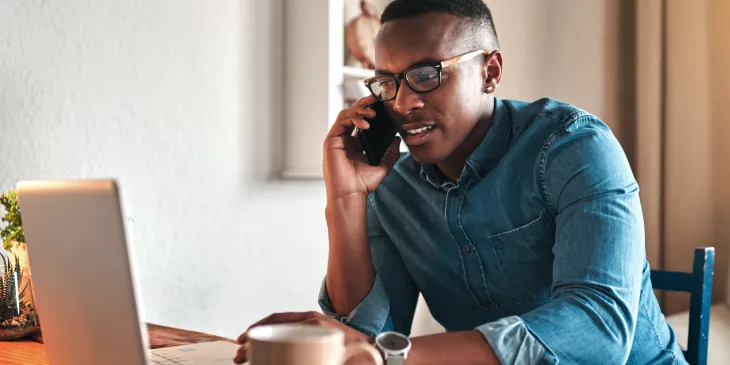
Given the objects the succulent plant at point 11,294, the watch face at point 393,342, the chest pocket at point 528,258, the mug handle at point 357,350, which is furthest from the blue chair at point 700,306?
the succulent plant at point 11,294

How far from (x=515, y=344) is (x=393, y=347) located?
24 centimetres

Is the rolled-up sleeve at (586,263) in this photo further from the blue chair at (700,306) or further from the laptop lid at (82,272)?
the laptop lid at (82,272)

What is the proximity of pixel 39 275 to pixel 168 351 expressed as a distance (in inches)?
13.3

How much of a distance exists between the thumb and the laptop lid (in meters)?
0.78

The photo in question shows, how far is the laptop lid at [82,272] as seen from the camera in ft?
2.31

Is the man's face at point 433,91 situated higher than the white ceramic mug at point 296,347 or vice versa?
the man's face at point 433,91

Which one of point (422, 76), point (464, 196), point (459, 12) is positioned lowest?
point (464, 196)

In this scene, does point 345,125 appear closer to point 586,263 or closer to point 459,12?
point 459,12

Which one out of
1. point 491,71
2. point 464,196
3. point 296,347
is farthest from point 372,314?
point 296,347

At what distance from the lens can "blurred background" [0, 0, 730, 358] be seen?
1638 mm

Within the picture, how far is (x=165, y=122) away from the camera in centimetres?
185

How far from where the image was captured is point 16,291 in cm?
127

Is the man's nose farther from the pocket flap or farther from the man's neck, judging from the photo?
the pocket flap

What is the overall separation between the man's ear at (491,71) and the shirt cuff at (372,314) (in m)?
0.42
